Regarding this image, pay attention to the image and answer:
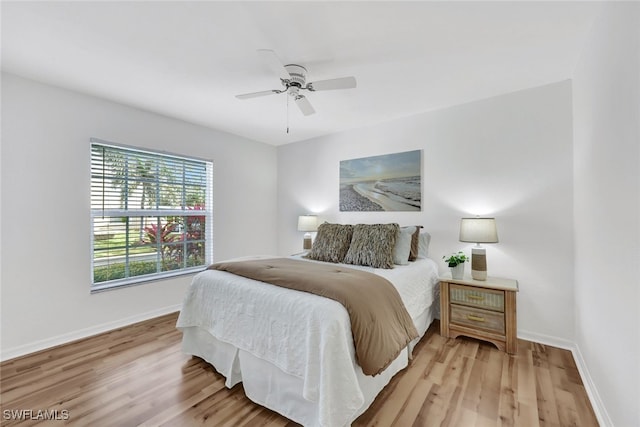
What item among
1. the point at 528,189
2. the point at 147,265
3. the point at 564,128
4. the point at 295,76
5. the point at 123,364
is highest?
the point at 295,76

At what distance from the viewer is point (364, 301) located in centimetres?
167

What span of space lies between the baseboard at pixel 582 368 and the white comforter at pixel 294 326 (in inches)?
45.2

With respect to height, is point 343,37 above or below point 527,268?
above

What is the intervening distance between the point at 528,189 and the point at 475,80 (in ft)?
3.79

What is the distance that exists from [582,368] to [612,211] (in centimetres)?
141

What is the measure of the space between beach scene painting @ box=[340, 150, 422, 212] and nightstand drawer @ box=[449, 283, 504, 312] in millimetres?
1039

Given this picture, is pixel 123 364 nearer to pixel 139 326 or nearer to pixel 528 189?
pixel 139 326

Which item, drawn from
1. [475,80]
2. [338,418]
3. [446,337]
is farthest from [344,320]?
[475,80]

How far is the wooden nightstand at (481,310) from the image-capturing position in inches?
94.0

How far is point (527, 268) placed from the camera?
2637 millimetres

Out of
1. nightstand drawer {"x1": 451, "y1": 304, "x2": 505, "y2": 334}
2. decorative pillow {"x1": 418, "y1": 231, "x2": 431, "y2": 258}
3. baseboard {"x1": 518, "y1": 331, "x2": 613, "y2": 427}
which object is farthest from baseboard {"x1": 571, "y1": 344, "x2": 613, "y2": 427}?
decorative pillow {"x1": 418, "y1": 231, "x2": 431, "y2": 258}

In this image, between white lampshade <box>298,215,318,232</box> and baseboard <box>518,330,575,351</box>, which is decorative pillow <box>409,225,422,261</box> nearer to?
baseboard <box>518,330,575,351</box>

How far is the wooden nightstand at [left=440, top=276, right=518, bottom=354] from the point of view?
2.39m

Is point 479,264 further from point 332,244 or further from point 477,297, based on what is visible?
point 332,244
